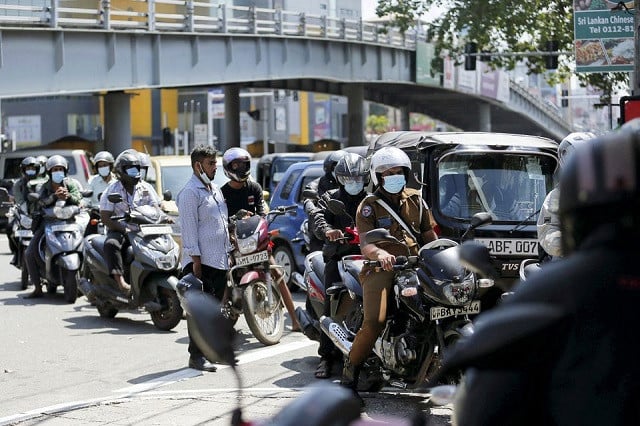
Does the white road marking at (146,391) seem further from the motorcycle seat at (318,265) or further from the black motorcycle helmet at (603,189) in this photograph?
the black motorcycle helmet at (603,189)

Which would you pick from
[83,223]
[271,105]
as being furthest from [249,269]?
[271,105]

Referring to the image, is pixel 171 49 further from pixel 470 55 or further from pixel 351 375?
pixel 351 375

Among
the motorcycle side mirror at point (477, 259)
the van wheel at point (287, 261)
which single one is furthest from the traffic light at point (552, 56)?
the motorcycle side mirror at point (477, 259)

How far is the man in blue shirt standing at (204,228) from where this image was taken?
10109 mm

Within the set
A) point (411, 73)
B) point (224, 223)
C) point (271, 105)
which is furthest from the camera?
point (271, 105)

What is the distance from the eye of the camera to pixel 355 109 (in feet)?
193

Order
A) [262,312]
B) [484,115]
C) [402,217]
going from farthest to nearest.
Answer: [484,115] < [262,312] < [402,217]

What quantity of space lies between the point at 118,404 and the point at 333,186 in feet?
12.5

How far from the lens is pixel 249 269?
11.0 metres

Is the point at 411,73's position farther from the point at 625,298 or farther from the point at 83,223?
the point at 625,298

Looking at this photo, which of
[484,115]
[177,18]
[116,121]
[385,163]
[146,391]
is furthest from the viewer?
[484,115]

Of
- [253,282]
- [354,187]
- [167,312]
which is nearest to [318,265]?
[354,187]

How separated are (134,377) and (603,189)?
7633 millimetres

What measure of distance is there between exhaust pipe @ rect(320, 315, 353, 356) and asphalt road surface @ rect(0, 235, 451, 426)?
0.38m
